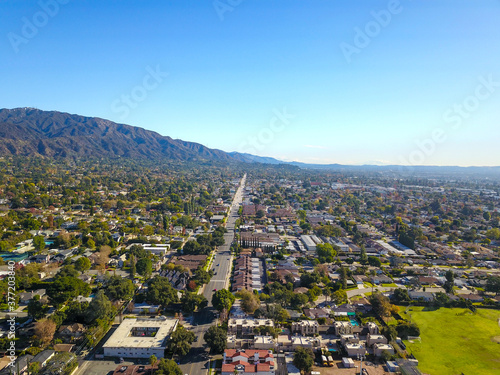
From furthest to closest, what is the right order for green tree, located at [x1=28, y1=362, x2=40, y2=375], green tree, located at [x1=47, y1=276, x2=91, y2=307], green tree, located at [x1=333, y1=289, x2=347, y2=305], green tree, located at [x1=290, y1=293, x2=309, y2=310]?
green tree, located at [x1=333, y1=289, x2=347, y2=305] → green tree, located at [x1=290, y1=293, x2=309, y2=310] → green tree, located at [x1=47, y1=276, x2=91, y2=307] → green tree, located at [x1=28, y1=362, x2=40, y2=375]

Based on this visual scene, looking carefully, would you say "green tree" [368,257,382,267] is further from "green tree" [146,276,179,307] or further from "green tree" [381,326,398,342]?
"green tree" [146,276,179,307]

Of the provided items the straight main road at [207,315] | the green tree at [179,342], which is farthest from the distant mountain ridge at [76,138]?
the green tree at [179,342]

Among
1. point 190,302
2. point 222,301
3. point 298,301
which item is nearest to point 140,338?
point 190,302

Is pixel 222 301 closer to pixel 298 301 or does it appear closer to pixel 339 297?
Answer: pixel 298 301

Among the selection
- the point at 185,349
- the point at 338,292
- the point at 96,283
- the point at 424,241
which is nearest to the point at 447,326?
the point at 338,292

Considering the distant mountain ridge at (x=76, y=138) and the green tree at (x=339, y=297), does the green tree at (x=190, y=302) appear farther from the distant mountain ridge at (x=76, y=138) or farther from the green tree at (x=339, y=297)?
the distant mountain ridge at (x=76, y=138)

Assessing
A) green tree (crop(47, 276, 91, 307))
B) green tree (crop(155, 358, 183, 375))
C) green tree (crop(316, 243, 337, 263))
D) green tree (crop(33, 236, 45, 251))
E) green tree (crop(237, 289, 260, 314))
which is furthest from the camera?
green tree (crop(316, 243, 337, 263))

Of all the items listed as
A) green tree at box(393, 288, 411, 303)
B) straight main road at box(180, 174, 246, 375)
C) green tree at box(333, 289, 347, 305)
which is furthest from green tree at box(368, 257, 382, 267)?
straight main road at box(180, 174, 246, 375)
